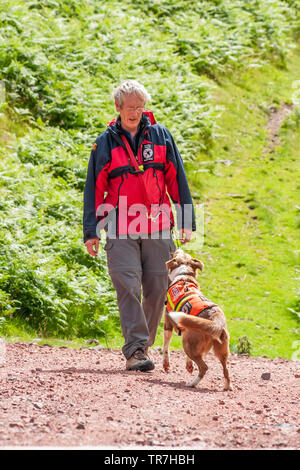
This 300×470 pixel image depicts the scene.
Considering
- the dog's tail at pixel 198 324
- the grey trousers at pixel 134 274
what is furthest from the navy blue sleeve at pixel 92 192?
the dog's tail at pixel 198 324

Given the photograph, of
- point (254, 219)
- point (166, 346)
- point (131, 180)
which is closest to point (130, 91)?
point (131, 180)

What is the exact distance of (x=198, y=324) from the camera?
18.1 ft

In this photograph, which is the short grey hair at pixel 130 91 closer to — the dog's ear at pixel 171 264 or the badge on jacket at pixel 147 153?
the badge on jacket at pixel 147 153

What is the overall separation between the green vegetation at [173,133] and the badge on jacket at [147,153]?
3176 millimetres

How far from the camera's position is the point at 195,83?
17.9 meters

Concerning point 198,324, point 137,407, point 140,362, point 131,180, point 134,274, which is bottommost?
point 140,362

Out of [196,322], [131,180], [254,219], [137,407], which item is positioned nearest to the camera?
[137,407]

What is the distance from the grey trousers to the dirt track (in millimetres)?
400

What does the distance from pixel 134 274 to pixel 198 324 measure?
1.06 m

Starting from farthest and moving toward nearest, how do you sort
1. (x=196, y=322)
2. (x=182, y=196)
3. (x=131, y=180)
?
1. (x=182, y=196)
2. (x=131, y=180)
3. (x=196, y=322)

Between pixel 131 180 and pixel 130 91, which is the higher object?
pixel 130 91

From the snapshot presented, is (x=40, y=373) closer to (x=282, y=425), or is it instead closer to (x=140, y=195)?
(x=140, y=195)

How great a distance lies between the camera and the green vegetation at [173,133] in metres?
9.23

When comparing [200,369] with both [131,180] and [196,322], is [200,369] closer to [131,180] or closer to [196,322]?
[196,322]
